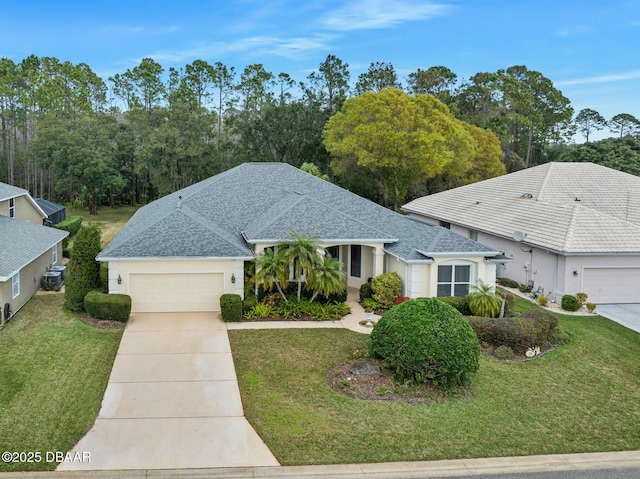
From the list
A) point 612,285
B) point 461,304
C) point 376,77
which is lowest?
point 461,304

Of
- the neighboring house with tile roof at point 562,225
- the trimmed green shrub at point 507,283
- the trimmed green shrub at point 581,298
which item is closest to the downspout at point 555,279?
the neighboring house with tile roof at point 562,225

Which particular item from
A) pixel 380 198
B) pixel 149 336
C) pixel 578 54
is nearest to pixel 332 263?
pixel 149 336

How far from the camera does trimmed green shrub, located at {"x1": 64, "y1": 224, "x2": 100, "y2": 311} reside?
63.1 feet

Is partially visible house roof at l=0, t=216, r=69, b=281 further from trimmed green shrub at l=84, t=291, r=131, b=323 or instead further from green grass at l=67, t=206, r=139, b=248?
green grass at l=67, t=206, r=139, b=248

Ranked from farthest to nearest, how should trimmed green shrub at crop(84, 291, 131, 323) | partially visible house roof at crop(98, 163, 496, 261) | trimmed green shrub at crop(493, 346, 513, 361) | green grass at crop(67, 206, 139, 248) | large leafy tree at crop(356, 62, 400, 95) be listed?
large leafy tree at crop(356, 62, 400, 95) → green grass at crop(67, 206, 139, 248) → partially visible house roof at crop(98, 163, 496, 261) → trimmed green shrub at crop(84, 291, 131, 323) → trimmed green shrub at crop(493, 346, 513, 361)

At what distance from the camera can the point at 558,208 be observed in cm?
2555

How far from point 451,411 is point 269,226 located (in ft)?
36.0

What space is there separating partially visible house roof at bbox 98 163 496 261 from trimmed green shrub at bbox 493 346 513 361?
16.0 ft

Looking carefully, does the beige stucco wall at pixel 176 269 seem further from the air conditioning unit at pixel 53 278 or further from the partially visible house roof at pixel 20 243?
the air conditioning unit at pixel 53 278

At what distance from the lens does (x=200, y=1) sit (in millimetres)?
27172

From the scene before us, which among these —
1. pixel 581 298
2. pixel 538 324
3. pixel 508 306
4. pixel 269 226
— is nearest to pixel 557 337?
pixel 538 324

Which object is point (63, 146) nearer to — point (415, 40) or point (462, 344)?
point (415, 40)

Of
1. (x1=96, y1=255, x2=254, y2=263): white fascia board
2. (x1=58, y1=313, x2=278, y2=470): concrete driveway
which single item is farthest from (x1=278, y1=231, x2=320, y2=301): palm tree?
(x1=58, y1=313, x2=278, y2=470): concrete driveway

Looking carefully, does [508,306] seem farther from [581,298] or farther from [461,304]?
[581,298]
